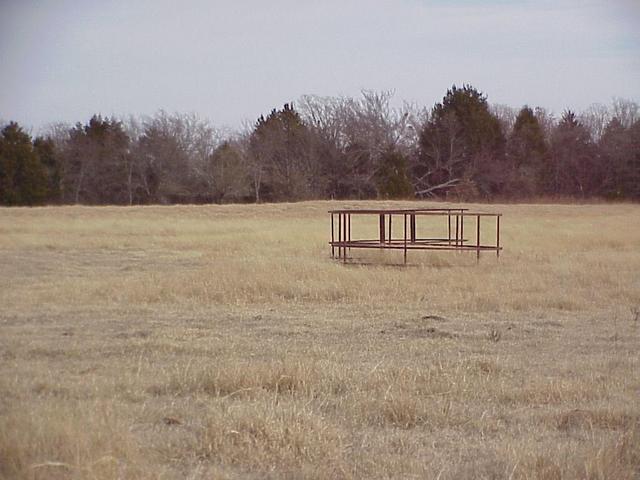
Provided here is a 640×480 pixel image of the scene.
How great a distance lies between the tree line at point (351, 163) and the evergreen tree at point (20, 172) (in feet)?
3.59

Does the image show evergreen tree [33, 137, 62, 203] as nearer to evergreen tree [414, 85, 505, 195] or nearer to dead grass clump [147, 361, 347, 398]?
evergreen tree [414, 85, 505, 195]

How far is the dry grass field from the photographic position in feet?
17.7

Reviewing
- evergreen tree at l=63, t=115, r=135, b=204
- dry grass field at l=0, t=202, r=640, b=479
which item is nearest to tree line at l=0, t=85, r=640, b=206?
evergreen tree at l=63, t=115, r=135, b=204

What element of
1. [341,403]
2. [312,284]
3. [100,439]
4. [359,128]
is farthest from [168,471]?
[359,128]

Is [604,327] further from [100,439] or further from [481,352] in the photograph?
[100,439]

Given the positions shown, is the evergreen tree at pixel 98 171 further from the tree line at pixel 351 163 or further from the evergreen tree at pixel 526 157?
the evergreen tree at pixel 526 157

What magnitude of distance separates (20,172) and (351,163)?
21585mm

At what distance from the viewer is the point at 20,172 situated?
5359 cm

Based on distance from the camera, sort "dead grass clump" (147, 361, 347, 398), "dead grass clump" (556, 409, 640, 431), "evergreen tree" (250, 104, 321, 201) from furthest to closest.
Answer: "evergreen tree" (250, 104, 321, 201)
"dead grass clump" (147, 361, 347, 398)
"dead grass clump" (556, 409, 640, 431)

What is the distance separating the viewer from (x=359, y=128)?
64.0 metres

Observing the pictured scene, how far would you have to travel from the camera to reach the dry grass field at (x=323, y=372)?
5398 millimetres

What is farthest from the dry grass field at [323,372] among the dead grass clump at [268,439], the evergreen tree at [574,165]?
the evergreen tree at [574,165]

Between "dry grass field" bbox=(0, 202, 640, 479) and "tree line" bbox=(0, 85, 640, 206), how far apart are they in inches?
1572

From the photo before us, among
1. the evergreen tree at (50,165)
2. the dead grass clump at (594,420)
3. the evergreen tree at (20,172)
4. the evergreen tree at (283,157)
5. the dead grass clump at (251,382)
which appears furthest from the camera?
the evergreen tree at (283,157)
